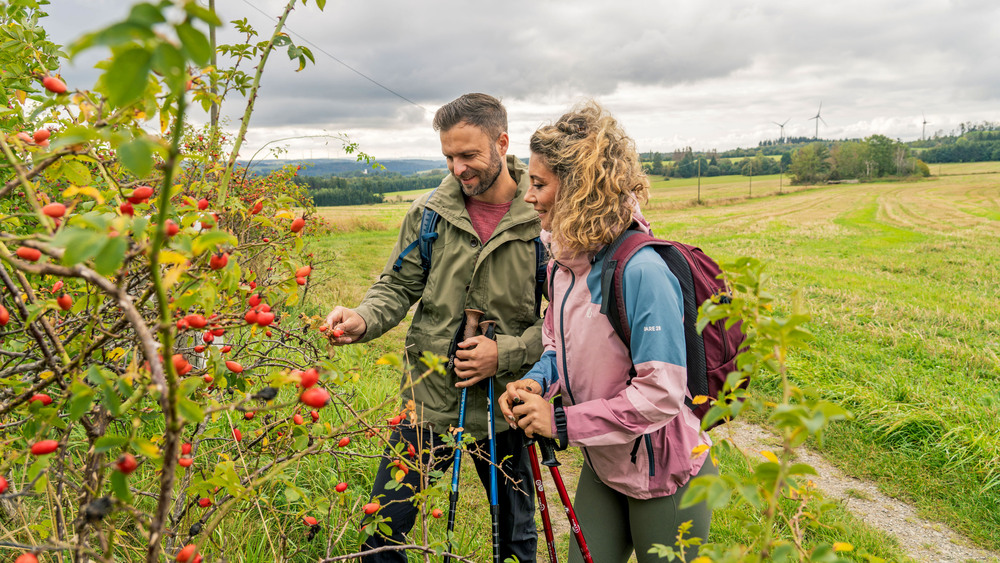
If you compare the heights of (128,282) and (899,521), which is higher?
(128,282)

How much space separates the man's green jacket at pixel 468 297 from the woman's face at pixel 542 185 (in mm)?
426

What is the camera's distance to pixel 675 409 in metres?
2.05

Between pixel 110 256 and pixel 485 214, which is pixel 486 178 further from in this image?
pixel 110 256

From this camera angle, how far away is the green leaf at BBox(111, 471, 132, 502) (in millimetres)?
771

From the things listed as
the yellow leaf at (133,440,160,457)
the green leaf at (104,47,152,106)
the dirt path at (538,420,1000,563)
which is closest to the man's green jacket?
the dirt path at (538,420,1000,563)

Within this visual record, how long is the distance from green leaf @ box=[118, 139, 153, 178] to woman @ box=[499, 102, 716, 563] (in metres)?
1.76

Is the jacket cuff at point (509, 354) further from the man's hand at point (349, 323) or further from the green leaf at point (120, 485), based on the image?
the green leaf at point (120, 485)

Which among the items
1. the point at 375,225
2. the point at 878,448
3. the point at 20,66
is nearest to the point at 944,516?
the point at 878,448

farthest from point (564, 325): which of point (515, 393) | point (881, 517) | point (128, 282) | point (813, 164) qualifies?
point (813, 164)

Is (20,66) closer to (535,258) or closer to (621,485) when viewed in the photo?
(535,258)

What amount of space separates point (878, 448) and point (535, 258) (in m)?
4.18

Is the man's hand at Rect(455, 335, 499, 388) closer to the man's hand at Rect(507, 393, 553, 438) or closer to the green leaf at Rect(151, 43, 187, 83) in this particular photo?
the man's hand at Rect(507, 393, 553, 438)

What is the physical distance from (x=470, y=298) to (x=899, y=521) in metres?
3.76

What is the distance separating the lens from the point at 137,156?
1.75 feet
